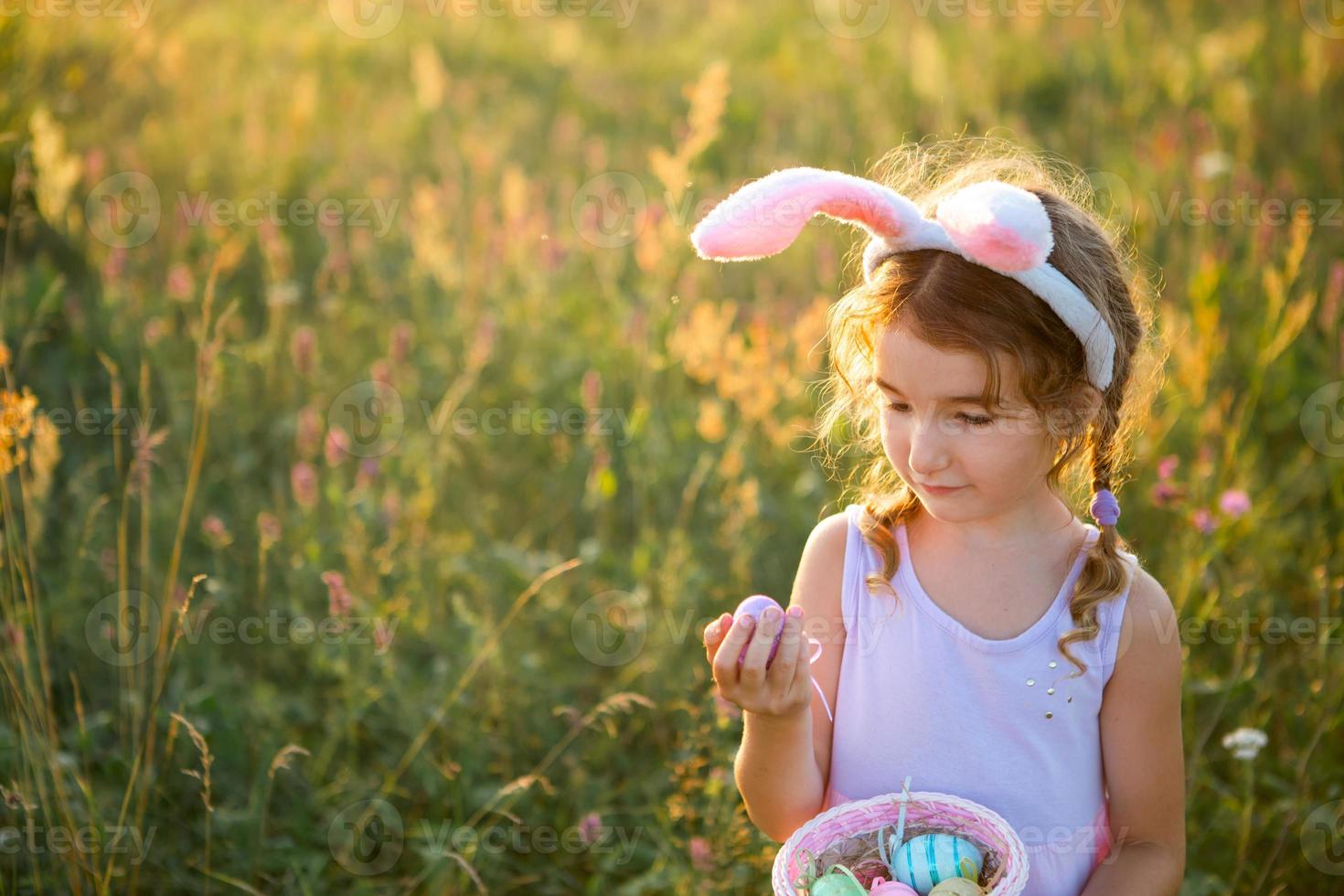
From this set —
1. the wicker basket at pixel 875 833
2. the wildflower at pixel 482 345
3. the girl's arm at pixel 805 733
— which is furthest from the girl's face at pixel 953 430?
the wildflower at pixel 482 345

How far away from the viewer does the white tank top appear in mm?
1523

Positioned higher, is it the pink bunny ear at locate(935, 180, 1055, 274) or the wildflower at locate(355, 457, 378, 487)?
the pink bunny ear at locate(935, 180, 1055, 274)

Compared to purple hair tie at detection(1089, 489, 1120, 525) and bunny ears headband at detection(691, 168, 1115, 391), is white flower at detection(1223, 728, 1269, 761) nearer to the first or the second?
purple hair tie at detection(1089, 489, 1120, 525)

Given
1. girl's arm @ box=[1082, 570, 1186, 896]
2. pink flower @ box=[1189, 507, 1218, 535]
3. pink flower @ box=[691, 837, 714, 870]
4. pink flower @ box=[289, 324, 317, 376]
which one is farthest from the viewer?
pink flower @ box=[289, 324, 317, 376]

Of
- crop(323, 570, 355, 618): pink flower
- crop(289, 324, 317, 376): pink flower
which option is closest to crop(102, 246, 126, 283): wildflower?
crop(289, 324, 317, 376): pink flower

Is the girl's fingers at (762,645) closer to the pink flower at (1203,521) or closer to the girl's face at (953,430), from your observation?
the girl's face at (953,430)

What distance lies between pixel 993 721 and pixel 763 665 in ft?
1.34

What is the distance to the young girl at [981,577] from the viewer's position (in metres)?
1.41

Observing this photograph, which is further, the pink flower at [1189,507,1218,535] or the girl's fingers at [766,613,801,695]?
the pink flower at [1189,507,1218,535]

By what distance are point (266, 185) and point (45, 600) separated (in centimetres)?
210

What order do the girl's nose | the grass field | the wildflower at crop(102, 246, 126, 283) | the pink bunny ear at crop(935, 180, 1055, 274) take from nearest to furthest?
the pink bunny ear at crop(935, 180, 1055, 274)
the girl's nose
the grass field
the wildflower at crop(102, 246, 126, 283)

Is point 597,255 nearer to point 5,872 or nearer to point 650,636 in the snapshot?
point 650,636

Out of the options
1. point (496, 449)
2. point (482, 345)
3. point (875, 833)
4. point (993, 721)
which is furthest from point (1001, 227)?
point (496, 449)

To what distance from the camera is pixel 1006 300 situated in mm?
1422
